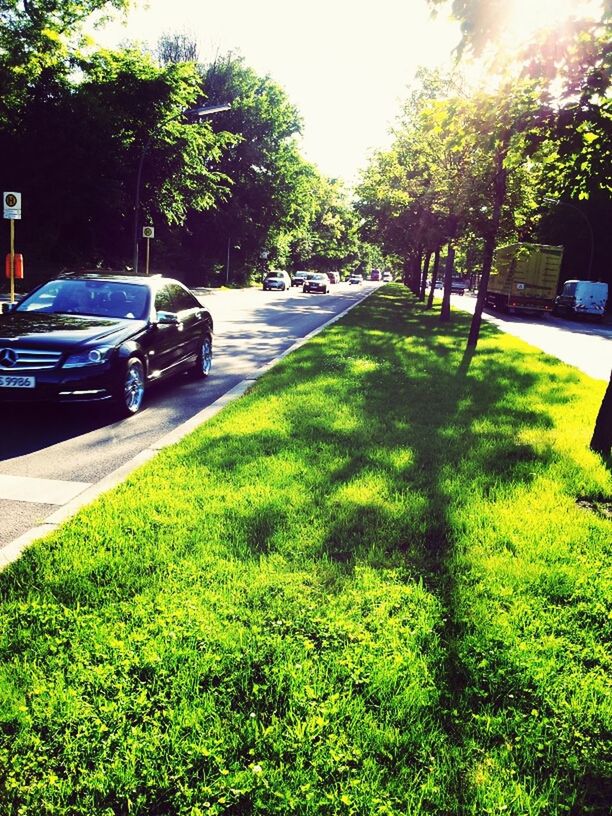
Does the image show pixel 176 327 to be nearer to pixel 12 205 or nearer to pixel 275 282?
pixel 12 205

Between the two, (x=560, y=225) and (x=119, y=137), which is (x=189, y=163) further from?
(x=560, y=225)

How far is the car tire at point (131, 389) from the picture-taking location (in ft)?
23.3

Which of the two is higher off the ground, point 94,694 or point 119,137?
point 119,137

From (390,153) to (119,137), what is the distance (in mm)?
14235

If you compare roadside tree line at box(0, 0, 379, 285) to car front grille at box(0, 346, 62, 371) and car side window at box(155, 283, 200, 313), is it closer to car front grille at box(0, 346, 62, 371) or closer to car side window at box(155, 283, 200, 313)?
car side window at box(155, 283, 200, 313)

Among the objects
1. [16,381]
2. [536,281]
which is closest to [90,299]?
[16,381]

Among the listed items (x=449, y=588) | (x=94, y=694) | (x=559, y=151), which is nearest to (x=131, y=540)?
(x=94, y=694)

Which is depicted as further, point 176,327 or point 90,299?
point 176,327

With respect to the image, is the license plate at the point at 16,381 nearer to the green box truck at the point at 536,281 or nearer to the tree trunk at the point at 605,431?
the tree trunk at the point at 605,431

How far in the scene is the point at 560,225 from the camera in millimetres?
53062

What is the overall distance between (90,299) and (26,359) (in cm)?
169

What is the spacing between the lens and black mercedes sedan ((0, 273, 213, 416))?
659 cm

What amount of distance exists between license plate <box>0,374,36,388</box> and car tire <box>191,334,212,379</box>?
141 inches

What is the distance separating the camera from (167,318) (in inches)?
323
